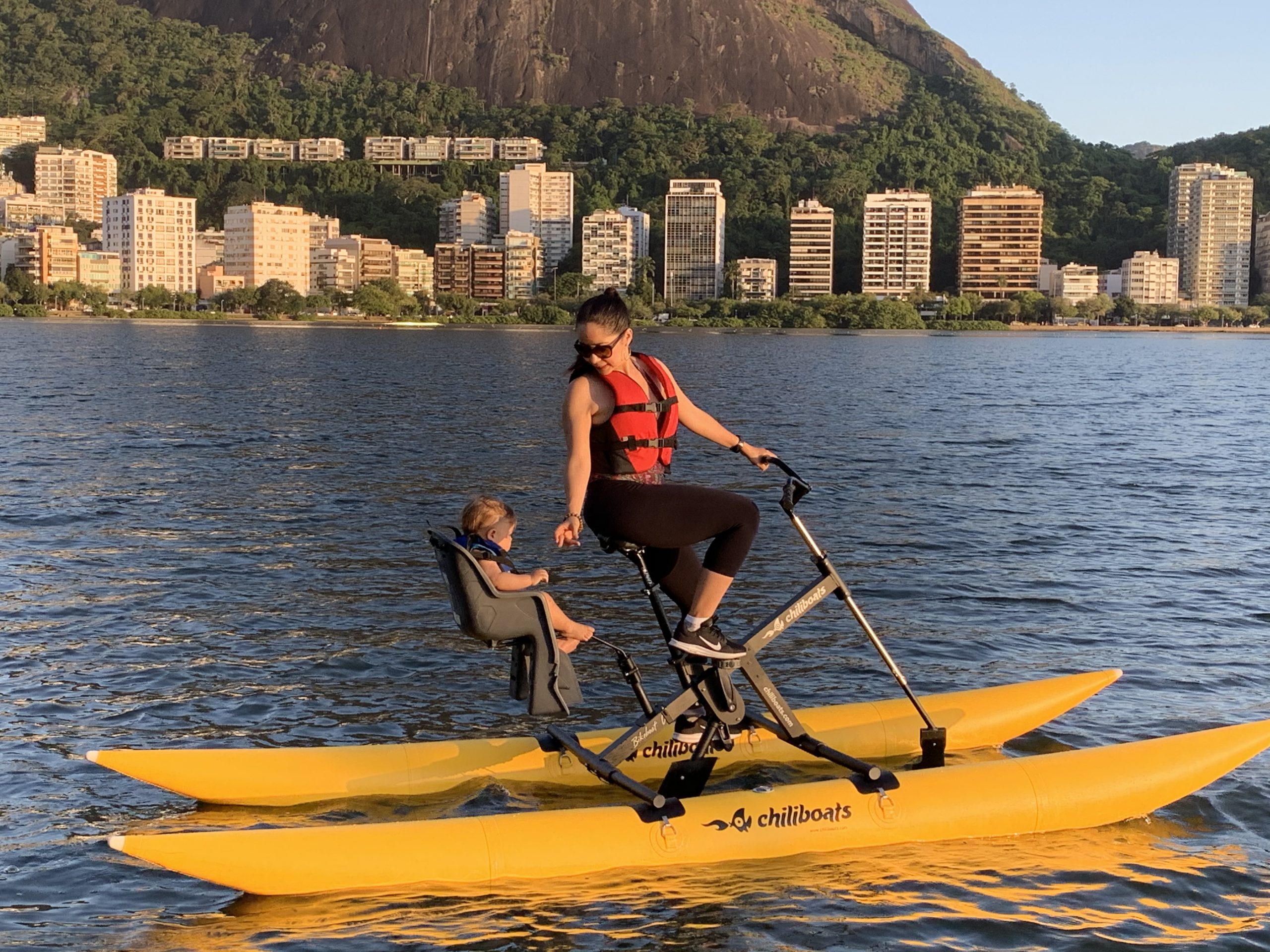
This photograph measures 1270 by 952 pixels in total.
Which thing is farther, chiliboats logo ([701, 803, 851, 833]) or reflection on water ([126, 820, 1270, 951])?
chiliboats logo ([701, 803, 851, 833])

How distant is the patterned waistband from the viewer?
8.55 m

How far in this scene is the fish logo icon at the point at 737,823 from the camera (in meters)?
8.85

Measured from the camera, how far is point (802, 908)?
28.1 ft

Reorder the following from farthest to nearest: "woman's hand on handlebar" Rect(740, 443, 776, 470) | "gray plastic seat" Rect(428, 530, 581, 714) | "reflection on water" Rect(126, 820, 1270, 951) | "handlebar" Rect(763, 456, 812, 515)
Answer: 1. "woman's hand on handlebar" Rect(740, 443, 776, 470)
2. "handlebar" Rect(763, 456, 812, 515)
3. "gray plastic seat" Rect(428, 530, 581, 714)
4. "reflection on water" Rect(126, 820, 1270, 951)

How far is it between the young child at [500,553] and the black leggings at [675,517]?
0.51 metres

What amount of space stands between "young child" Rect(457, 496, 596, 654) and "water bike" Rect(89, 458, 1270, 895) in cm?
18

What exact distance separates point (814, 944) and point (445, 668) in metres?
6.78

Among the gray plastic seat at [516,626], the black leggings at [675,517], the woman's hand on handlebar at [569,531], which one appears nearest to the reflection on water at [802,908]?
the gray plastic seat at [516,626]

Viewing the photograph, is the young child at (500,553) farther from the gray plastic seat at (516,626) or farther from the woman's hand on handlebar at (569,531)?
the woman's hand on handlebar at (569,531)

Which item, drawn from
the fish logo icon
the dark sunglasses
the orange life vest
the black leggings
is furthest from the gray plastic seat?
the dark sunglasses

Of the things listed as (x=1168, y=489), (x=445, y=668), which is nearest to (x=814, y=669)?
(x=445, y=668)

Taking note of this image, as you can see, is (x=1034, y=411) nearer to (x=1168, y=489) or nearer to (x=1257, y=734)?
(x=1168, y=489)

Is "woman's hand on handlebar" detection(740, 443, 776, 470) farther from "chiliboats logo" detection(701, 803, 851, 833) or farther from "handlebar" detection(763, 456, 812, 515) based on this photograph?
"chiliboats logo" detection(701, 803, 851, 833)

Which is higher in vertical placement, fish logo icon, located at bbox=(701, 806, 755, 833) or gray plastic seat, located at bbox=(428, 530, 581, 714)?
gray plastic seat, located at bbox=(428, 530, 581, 714)
